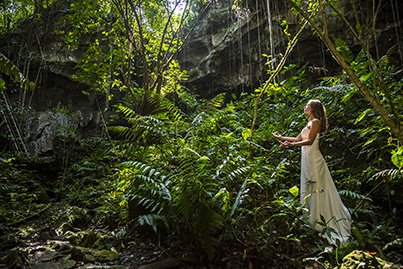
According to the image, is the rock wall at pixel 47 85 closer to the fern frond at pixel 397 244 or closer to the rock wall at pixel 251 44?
the rock wall at pixel 251 44

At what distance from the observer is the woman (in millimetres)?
2898

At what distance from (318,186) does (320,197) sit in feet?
0.48

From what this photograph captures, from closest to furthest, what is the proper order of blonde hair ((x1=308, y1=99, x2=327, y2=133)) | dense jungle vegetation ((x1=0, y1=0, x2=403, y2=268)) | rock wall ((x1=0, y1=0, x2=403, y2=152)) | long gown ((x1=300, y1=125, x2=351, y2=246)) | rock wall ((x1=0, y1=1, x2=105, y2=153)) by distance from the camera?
dense jungle vegetation ((x1=0, y1=0, x2=403, y2=268)) < long gown ((x1=300, y1=125, x2=351, y2=246)) < blonde hair ((x1=308, y1=99, x2=327, y2=133)) < rock wall ((x1=0, y1=0, x2=403, y2=152)) < rock wall ((x1=0, y1=1, x2=105, y2=153))

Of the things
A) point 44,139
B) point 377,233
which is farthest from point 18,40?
point 377,233

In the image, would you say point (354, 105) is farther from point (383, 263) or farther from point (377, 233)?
point (383, 263)

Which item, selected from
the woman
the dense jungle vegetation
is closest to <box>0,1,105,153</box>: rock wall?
the dense jungle vegetation

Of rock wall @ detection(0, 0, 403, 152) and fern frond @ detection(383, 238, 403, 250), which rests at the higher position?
rock wall @ detection(0, 0, 403, 152)

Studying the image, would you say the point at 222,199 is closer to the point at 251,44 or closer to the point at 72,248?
the point at 72,248

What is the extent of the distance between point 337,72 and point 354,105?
6168mm

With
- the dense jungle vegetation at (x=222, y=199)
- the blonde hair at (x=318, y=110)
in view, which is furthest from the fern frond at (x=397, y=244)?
the blonde hair at (x=318, y=110)

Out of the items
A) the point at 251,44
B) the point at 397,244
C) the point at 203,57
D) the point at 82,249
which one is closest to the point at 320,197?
the point at 397,244

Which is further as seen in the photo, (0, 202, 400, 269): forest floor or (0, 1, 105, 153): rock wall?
(0, 1, 105, 153): rock wall

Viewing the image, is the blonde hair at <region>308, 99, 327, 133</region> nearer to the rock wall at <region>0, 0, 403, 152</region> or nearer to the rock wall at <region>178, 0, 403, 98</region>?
the rock wall at <region>178, 0, 403, 98</region>

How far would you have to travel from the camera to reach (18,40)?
1151cm
